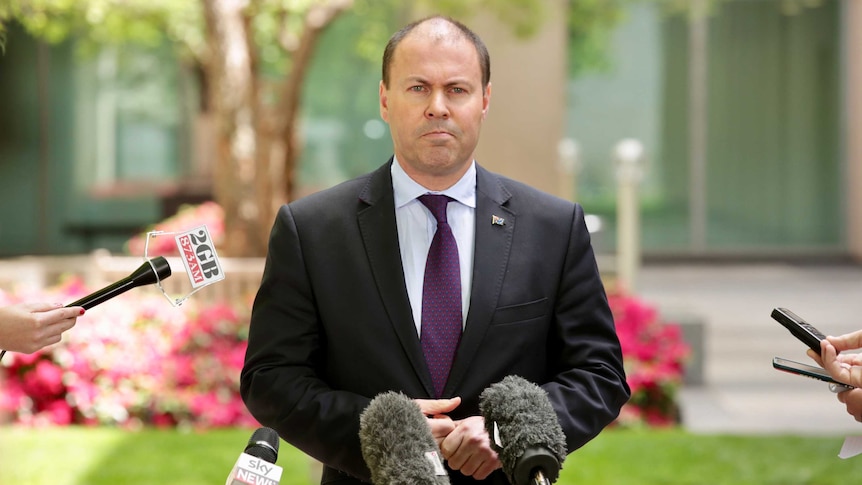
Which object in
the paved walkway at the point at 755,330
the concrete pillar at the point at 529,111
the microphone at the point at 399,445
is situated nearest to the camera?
the microphone at the point at 399,445

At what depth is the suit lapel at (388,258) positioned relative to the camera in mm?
2818

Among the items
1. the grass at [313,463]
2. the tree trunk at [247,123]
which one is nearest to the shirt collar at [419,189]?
the grass at [313,463]

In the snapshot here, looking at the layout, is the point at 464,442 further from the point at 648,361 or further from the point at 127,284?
the point at 648,361

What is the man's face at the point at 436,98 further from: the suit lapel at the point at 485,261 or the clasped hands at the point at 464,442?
the clasped hands at the point at 464,442

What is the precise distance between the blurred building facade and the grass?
1153 cm

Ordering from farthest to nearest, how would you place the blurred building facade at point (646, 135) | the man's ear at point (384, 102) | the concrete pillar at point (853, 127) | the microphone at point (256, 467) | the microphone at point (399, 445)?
the concrete pillar at point (853, 127) → the blurred building facade at point (646, 135) → the man's ear at point (384, 102) → the microphone at point (256, 467) → the microphone at point (399, 445)

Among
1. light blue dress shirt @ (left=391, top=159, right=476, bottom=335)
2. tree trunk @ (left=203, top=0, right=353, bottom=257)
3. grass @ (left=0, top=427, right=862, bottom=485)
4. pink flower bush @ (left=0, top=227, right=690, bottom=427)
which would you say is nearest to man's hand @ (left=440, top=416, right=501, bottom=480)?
light blue dress shirt @ (left=391, top=159, right=476, bottom=335)

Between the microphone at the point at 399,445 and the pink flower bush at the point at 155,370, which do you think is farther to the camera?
the pink flower bush at the point at 155,370

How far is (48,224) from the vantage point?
1948 cm

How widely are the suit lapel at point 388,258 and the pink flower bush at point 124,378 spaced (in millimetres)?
5300

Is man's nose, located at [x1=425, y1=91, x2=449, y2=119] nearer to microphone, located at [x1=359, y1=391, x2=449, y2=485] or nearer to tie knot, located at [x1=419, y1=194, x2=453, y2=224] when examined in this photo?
tie knot, located at [x1=419, y1=194, x2=453, y2=224]

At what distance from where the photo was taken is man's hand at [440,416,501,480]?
2.58 meters

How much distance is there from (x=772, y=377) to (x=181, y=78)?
1157 cm

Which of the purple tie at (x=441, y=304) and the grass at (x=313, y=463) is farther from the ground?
the purple tie at (x=441, y=304)
